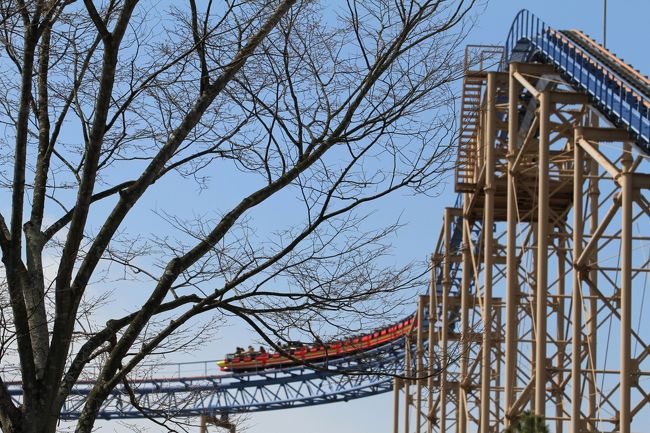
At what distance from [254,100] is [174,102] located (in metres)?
0.49

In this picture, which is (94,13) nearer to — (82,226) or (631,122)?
(82,226)

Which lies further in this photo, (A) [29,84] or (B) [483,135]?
(B) [483,135]

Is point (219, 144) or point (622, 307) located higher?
point (622, 307)

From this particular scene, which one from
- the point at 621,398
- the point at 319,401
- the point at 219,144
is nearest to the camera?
the point at 219,144

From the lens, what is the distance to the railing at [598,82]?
25594 mm

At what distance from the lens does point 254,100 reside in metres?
8.09

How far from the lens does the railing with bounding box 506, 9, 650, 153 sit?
25.6 meters

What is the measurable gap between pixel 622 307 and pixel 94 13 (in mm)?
17366

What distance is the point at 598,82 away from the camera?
92.1 ft

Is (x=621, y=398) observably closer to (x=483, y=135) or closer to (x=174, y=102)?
(x=483, y=135)

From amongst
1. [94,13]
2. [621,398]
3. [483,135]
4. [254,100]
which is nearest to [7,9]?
[94,13]

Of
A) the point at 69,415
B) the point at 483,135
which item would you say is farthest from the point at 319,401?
the point at 69,415

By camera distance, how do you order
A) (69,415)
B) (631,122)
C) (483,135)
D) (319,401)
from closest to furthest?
(69,415) < (631,122) < (483,135) < (319,401)

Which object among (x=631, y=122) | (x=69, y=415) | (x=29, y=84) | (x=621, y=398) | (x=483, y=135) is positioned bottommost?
(x=69, y=415)
